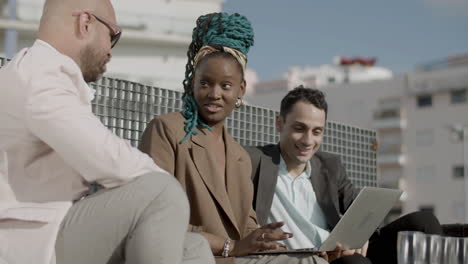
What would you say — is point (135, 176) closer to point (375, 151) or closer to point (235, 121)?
point (235, 121)

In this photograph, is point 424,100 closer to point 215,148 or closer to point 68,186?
point 215,148

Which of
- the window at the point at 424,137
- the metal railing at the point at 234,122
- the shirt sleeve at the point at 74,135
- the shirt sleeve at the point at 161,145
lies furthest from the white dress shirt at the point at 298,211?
the window at the point at 424,137

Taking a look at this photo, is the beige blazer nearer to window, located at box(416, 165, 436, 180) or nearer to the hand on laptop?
the hand on laptop

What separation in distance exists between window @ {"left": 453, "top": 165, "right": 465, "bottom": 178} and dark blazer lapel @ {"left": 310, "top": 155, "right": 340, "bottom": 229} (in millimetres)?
37762

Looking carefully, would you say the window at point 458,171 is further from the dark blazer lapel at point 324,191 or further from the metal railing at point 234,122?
the dark blazer lapel at point 324,191

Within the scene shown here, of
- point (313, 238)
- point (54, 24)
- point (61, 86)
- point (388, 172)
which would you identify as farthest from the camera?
point (388, 172)

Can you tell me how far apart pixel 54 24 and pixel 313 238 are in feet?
4.27

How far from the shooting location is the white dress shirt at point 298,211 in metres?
2.52

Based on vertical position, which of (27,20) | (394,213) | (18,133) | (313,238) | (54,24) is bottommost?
(394,213)

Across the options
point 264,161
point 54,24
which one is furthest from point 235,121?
point 54,24

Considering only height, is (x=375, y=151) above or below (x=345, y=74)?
below

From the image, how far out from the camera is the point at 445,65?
40.7m

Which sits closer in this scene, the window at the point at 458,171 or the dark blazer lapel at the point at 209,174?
the dark blazer lapel at the point at 209,174

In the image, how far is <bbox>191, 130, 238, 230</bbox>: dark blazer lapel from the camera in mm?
2133
